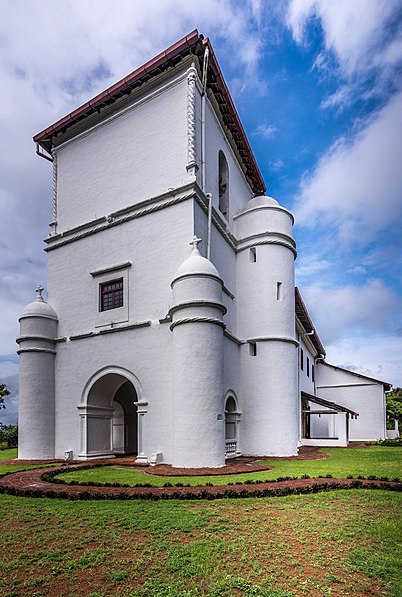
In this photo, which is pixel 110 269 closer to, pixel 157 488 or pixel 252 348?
pixel 252 348

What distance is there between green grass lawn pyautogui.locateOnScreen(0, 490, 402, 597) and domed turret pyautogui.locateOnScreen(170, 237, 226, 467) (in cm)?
477

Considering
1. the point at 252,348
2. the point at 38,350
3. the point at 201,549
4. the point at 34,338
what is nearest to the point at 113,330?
the point at 38,350

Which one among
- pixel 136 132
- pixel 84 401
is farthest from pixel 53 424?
pixel 136 132

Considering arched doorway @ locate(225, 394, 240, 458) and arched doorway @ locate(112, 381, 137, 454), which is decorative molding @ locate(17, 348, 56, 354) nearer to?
arched doorway @ locate(112, 381, 137, 454)

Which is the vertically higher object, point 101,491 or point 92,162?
point 92,162

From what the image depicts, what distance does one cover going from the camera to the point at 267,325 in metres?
17.5

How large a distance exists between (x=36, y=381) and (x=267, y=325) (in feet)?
29.2

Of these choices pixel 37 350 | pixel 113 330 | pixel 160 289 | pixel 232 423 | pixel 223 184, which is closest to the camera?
pixel 160 289

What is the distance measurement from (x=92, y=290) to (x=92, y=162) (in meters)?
5.30

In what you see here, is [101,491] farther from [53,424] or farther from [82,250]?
[82,250]

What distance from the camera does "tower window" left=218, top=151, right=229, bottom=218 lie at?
18.8 metres

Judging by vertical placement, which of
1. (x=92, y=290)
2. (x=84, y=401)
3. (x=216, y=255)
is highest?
(x=216, y=255)

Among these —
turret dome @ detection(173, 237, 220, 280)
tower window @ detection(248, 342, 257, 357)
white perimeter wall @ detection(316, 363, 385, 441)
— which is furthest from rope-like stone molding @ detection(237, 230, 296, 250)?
white perimeter wall @ detection(316, 363, 385, 441)

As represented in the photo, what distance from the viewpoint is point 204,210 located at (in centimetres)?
1561
